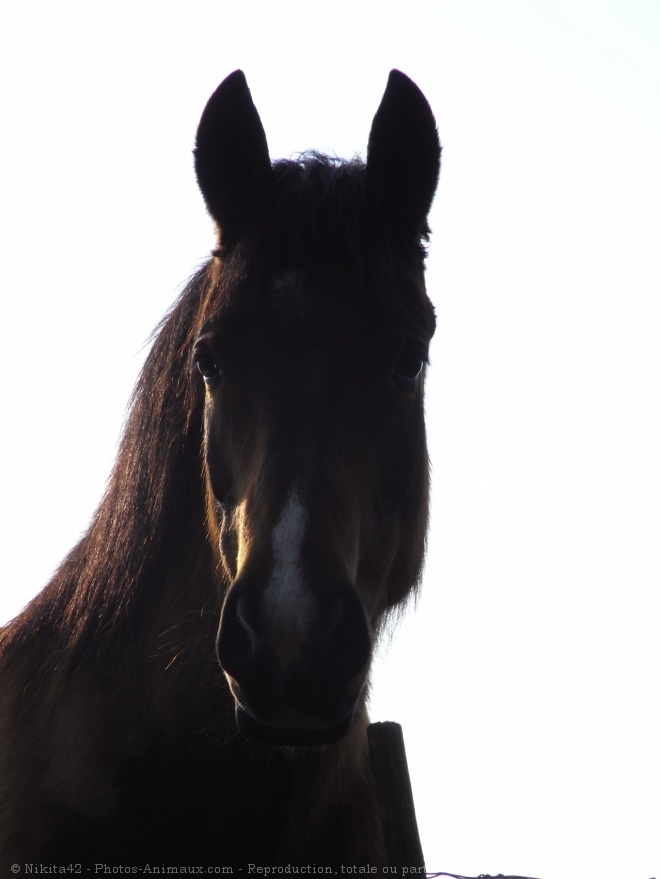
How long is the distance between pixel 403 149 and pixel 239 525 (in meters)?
1.70

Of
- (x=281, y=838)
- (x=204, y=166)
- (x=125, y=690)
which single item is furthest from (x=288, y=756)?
(x=204, y=166)

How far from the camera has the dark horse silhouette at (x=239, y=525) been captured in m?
3.22

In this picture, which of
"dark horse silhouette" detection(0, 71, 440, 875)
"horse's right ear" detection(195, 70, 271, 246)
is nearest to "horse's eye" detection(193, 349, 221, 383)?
"dark horse silhouette" detection(0, 71, 440, 875)

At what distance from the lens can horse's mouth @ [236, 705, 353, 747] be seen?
2.79 m

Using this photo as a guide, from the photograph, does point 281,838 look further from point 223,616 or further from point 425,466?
point 425,466

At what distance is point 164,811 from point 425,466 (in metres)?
1.59

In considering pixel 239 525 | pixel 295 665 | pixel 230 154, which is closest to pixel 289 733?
pixel 295 665

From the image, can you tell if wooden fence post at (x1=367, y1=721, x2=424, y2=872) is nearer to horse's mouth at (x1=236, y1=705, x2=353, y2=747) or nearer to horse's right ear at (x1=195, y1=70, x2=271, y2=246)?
horse's mouth at (x1=236, y1=705, x2=353, y2=747)

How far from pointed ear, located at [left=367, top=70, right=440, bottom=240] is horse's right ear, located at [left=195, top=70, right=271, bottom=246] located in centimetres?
44

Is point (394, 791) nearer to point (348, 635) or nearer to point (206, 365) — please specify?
point (348, 635)

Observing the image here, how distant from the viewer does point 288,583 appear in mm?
2750

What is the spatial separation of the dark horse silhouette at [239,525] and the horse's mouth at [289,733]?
0.01 metres

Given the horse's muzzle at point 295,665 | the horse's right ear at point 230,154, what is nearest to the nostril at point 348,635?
the horse's muzzle at point 295,665

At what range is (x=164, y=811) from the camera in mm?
3432
